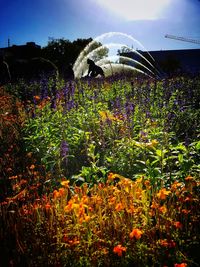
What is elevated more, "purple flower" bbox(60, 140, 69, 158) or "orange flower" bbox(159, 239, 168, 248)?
"purple flower" bbox(60, 140, 69, 158)

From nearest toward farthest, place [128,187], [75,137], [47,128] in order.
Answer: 1. [128,187]
2. [75,137]
3. [47,128]

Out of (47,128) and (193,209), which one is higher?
(47,128)

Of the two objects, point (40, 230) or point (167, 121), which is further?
point (167, 121)

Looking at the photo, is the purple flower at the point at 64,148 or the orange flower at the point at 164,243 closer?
the orange flower at the point at 164,243

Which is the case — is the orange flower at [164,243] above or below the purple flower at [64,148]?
below

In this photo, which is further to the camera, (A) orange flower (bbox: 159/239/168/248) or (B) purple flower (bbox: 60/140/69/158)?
(B) purple flower (bbox: 60/140/69/158)

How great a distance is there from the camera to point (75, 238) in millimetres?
2850

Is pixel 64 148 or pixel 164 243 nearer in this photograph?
pixel 164 243

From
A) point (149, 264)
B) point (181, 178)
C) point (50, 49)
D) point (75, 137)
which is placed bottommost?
Result: point (149, 264)

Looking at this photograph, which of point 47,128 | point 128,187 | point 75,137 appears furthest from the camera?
point 47,128

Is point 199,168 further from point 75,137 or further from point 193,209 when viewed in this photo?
point 75,137

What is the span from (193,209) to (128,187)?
70cm

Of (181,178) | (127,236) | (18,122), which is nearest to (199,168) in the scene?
(181,178)

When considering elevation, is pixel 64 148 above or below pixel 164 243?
above
